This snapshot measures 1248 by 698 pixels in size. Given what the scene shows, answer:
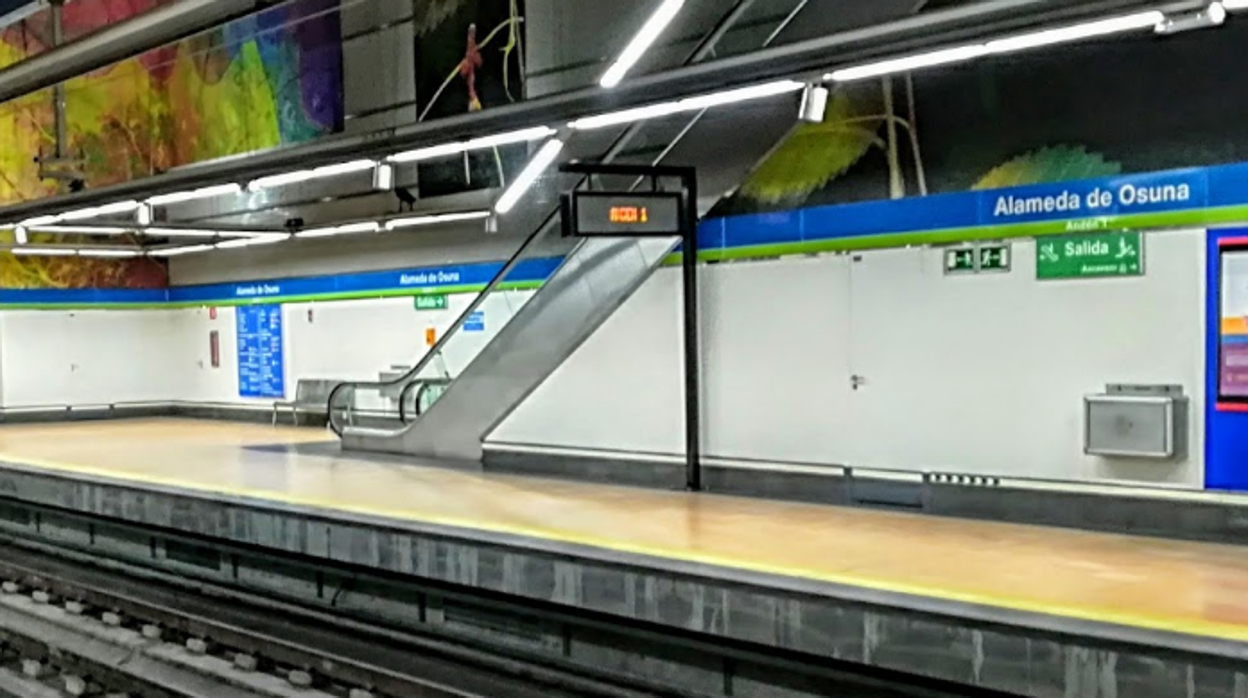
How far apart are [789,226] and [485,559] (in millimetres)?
3047

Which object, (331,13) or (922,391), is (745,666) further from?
(331,13)

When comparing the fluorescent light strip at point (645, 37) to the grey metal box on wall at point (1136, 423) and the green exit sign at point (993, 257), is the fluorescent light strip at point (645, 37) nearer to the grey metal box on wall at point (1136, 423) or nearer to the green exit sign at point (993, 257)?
the green exit sign at point (993, 257)

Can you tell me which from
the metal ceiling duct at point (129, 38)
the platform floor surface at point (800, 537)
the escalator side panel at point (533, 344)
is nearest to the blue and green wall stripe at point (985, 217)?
the escalator side panel at point (533, 344)

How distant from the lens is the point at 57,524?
10250 millimetres

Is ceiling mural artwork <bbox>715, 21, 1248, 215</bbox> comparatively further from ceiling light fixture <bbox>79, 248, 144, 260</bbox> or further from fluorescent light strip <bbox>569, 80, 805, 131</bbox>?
ceiling light fixture <bbox>79, 248, 144, 260</bbox>

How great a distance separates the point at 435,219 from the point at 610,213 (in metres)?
3.53

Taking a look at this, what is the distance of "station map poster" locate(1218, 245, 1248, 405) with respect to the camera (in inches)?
226

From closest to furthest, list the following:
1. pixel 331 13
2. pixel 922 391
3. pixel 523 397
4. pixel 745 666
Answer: pixel 745 666
pixel 922 391
pixel 523 397
pixel 331 13

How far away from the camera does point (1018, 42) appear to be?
4785mm

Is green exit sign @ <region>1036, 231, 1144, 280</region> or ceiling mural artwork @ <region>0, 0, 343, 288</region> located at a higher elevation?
ceiling mural artwork @ <region>0, 0, 343, 288</region>

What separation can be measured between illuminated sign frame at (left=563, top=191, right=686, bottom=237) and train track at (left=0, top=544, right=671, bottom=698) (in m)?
2.80

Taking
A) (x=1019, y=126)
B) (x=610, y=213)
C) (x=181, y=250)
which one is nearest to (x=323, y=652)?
(x=610, y=213)

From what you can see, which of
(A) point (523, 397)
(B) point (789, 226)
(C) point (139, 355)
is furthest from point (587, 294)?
(C) point (139, 355)

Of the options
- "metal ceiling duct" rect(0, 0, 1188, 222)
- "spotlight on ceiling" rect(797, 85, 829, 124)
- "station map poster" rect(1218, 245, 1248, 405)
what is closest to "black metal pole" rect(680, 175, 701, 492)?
"metal ceiling duct" rect(0, 0, 1188, 222)
